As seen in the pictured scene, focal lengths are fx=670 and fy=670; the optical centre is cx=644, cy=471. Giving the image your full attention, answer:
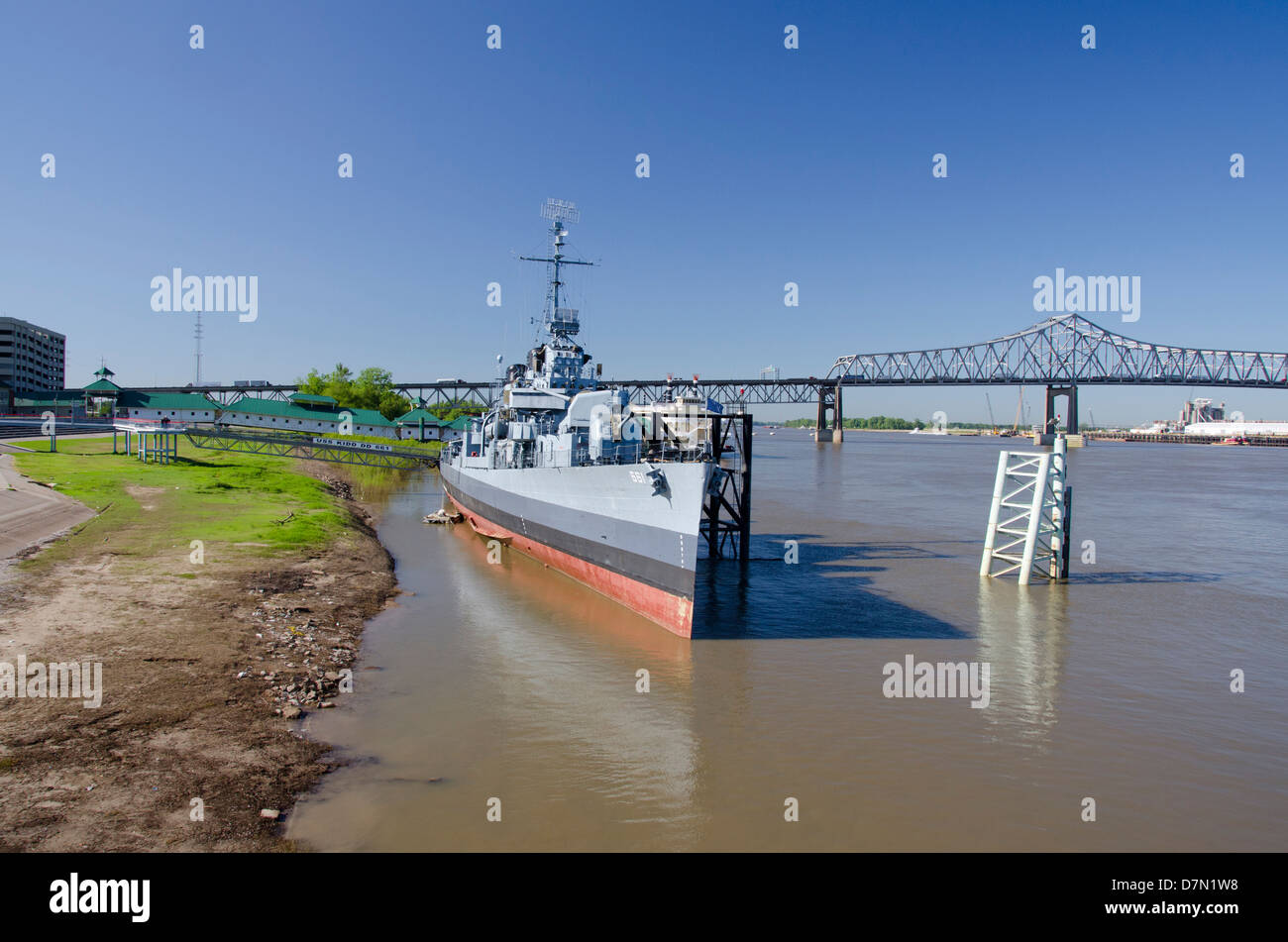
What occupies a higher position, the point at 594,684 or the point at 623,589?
the point at 623,589

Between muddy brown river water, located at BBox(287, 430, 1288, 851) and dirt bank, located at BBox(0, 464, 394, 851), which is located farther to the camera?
muddy brown river water, located at BBox(287, 430, 1288, 851)

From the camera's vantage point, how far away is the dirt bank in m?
7.82

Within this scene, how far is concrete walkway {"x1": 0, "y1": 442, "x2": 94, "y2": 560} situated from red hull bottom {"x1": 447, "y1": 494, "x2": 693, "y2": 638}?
15.0 meters

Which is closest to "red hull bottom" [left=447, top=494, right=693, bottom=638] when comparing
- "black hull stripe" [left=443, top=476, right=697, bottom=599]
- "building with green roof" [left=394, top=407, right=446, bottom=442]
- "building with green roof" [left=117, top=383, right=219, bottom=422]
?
"black hull stripe" [left=443, top=476, right=697, bottom=599]

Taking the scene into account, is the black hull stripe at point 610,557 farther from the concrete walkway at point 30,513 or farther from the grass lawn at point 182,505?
the concrete walkway at point 30,513

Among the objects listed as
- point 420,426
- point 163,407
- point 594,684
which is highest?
point 163,407

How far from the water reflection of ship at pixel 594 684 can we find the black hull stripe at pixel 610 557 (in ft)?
4.02

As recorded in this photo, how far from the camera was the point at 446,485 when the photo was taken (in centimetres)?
4356

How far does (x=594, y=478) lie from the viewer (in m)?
19.4

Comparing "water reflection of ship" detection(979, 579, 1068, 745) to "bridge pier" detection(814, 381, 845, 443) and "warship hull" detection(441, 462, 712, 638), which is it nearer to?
"warship hull" detection(441, 462, 712, 638)

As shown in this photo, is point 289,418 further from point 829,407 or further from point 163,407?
point 829,407

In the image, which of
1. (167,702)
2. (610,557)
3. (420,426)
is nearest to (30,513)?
(167,702)

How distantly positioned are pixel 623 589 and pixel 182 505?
804 inches
